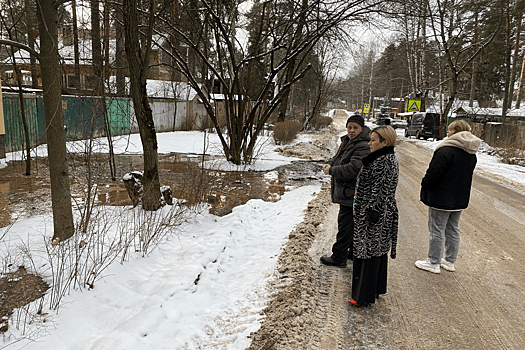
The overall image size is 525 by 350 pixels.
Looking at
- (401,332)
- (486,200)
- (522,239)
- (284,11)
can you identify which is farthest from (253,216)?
(284,11)

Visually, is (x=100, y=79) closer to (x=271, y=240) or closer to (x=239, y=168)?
(x=271, y=240)

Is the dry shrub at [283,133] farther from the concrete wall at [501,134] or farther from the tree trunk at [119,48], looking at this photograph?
the concrete wall at [501,134]

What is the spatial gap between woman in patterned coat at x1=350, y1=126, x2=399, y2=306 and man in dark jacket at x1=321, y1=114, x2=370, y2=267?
439mm

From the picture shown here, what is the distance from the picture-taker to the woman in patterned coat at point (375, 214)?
360 centimetres

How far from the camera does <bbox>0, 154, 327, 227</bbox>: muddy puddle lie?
23.4 feet

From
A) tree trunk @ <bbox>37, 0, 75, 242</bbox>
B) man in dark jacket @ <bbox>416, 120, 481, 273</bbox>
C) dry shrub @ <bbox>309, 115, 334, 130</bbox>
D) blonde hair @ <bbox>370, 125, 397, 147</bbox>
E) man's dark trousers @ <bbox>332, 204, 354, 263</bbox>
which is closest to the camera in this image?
blonde hair @ <bbox>370, 125, 397, 147</bbox>

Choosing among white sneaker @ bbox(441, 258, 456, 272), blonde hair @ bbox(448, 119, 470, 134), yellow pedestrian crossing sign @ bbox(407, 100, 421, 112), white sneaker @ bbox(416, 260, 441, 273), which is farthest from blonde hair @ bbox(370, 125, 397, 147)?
yellow pedestrian crossing sign @ bbox(407, 100, 421, 112)

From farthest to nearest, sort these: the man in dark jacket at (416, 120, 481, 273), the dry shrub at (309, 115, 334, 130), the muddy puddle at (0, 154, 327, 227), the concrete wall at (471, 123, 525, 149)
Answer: the dry shrub at (309, 115, 334, 130)
the concrete wall at (471, 123, 525, 149)
the muddy puddle at (0, 154, 327, 227)
the man in dark jacket at (416, 120, 481, 273)

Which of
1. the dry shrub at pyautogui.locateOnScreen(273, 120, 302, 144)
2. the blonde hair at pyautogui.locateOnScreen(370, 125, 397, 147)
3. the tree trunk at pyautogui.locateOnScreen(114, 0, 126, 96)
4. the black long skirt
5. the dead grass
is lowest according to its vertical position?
the dead grass

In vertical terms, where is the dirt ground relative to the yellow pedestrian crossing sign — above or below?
below

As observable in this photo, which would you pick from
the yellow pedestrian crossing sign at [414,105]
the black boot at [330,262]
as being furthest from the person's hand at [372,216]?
the yellow pedestrian crossing sign at [414,105]

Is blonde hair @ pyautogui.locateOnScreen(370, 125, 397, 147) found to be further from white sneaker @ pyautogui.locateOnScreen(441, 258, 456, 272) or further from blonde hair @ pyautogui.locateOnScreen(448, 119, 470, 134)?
white sneaker @ pyautogui.locateOnScreen(441, 258, 456, 272)

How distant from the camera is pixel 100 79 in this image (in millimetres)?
6902

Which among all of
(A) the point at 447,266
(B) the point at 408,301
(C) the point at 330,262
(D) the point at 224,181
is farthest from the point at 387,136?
(D) the point at 224,181
